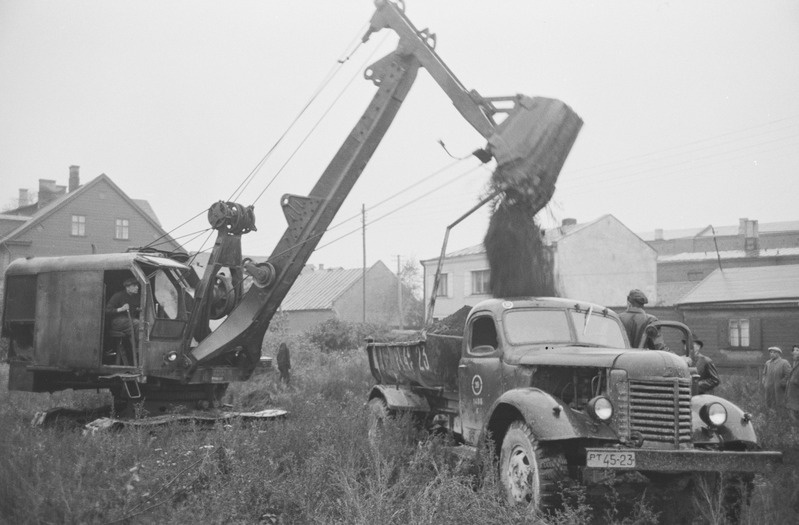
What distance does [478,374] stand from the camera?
827cm

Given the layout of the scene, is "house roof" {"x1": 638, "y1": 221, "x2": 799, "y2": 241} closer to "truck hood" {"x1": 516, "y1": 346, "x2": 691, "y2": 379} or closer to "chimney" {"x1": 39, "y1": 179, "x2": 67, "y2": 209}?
"chimney" {"x1": 39, "y1": 179, "x2": 67, "y2": 209}

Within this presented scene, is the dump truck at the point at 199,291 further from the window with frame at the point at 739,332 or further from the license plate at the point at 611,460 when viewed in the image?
the window with frame at the point at 739,332

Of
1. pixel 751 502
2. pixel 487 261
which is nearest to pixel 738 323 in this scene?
pixel 487 261

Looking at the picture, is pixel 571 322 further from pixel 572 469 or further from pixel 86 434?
pixel 86 434

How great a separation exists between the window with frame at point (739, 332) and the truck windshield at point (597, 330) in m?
18.0

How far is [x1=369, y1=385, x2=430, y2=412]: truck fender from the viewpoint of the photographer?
982 centimetres

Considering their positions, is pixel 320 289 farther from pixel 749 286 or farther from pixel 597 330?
pixel 597 330

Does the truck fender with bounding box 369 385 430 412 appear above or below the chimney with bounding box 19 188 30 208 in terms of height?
below

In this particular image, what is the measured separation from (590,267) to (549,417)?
30748 millimetres

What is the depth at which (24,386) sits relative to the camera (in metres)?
10.9

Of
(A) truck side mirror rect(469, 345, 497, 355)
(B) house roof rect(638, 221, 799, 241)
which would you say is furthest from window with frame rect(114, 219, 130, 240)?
(B) house roof rect(638, 221, 799, 241)

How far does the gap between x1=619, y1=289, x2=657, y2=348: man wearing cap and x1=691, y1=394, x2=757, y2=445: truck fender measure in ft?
5.60

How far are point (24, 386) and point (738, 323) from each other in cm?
2104

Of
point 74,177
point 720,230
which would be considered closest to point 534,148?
point 74,177
